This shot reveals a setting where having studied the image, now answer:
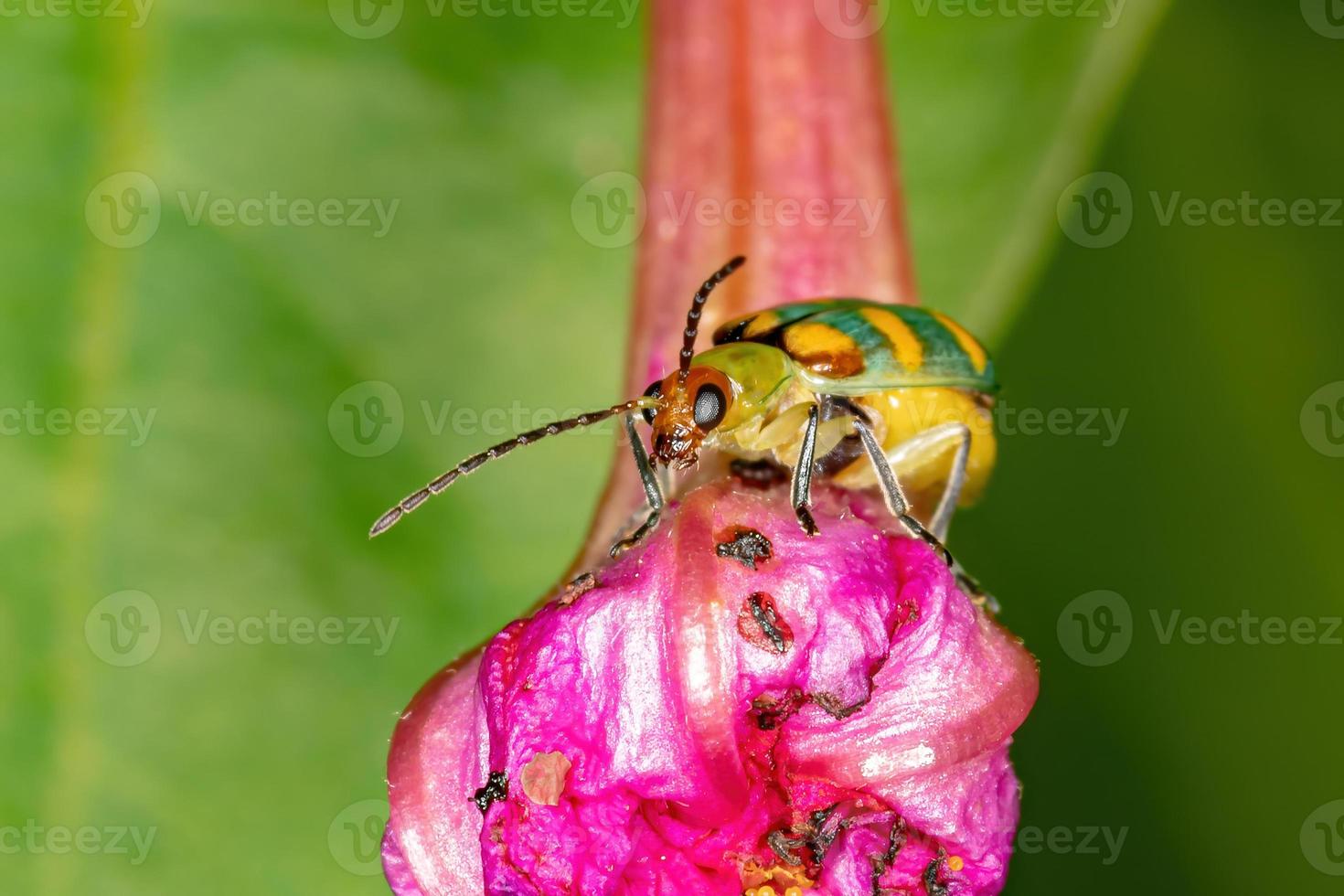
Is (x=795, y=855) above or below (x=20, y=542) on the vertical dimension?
below

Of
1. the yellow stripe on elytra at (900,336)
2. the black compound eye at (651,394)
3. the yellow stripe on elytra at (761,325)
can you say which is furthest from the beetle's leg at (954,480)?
the black compound eye at (651,394)

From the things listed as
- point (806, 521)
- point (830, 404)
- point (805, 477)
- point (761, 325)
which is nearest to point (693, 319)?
point (761, 325)

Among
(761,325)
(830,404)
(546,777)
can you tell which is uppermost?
(761,325)

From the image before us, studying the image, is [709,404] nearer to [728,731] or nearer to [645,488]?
[645,488]

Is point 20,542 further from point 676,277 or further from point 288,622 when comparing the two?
point 676,277

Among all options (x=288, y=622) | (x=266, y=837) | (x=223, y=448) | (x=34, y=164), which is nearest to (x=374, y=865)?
(x=266, y=837)

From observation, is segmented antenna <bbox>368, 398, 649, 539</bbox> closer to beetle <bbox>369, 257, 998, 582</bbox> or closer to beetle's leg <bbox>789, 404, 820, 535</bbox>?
beetle <bbox>369, 257, 998, 582</bbox>

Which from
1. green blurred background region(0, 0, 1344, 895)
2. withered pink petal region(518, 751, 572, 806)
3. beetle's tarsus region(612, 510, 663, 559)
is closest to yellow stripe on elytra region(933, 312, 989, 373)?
A: beetle's tarsus region(612, 510, 663, 559)
